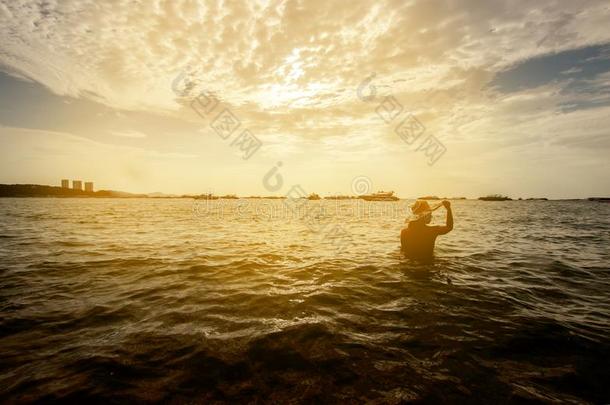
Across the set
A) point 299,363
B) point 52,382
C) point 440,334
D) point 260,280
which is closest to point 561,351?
point 440,334

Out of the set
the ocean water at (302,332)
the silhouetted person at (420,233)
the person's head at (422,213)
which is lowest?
the ocean water at (302,332)

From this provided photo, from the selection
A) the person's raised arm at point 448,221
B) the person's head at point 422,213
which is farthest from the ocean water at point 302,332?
the person's head at point 422,213

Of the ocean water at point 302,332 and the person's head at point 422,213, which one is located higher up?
the person's head at point 422,213

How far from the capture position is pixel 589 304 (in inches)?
321

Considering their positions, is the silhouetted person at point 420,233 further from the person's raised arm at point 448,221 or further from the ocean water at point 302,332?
the ocean water at point 302,332

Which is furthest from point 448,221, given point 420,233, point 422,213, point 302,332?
point 302,332

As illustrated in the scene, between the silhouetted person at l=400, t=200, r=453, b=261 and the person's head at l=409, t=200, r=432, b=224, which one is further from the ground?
the person's head at l=409, t=200, r=432, b=224

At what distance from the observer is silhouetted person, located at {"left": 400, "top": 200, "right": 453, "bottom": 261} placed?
12.2 meters

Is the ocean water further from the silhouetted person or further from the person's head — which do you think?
the person's head

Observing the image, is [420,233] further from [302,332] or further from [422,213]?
[302,332]

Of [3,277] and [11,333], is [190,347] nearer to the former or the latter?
[11,333]

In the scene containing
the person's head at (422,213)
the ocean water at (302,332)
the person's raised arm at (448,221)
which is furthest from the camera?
the person's head at (422,213)

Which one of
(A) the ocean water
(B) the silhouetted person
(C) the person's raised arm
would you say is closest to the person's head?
(B) the silhouetted person

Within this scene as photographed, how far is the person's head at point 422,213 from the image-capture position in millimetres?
12148
